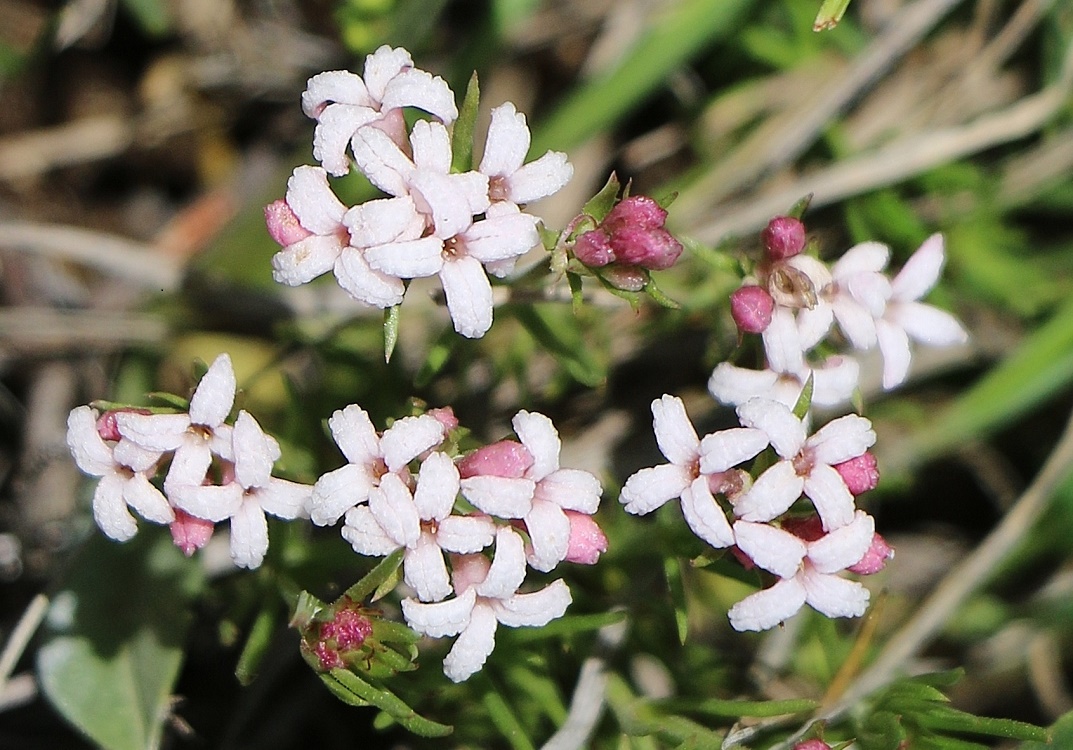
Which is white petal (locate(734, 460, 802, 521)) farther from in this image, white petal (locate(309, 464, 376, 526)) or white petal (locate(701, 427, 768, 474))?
white petal (locate(309, 464, 376, 526))

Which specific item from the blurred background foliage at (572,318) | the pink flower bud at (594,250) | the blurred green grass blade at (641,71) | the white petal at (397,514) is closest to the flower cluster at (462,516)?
the white petal at (397,514)

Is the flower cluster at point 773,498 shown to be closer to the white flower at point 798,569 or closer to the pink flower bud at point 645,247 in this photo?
the white flower at point 798,569

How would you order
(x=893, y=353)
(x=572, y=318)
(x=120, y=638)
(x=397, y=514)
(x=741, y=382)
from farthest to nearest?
(x=572, y=318), (x=120, y=638), (x=893, y=353), (x=741, y=382), (x=397, y=514)

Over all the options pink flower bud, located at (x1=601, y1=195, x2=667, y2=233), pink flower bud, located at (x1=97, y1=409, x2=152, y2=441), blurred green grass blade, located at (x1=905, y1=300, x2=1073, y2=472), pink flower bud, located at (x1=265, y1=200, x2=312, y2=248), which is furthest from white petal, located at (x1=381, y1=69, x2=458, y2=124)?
blurred green grass blade, located at (x1=905, y1=300, x2=1073, y2=472)

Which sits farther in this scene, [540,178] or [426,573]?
[540,178]

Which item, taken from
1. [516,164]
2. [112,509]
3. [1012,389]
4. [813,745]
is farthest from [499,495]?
[1012,389]

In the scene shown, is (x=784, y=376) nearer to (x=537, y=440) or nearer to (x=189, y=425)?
(x=537, y=440)

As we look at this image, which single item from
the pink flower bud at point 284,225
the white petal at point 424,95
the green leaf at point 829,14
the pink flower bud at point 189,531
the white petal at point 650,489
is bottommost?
the pink flower bud at point 189,531

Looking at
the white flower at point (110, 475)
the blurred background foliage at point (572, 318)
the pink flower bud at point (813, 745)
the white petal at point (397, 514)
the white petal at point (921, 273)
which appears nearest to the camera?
the white petal at point (397, 514)
